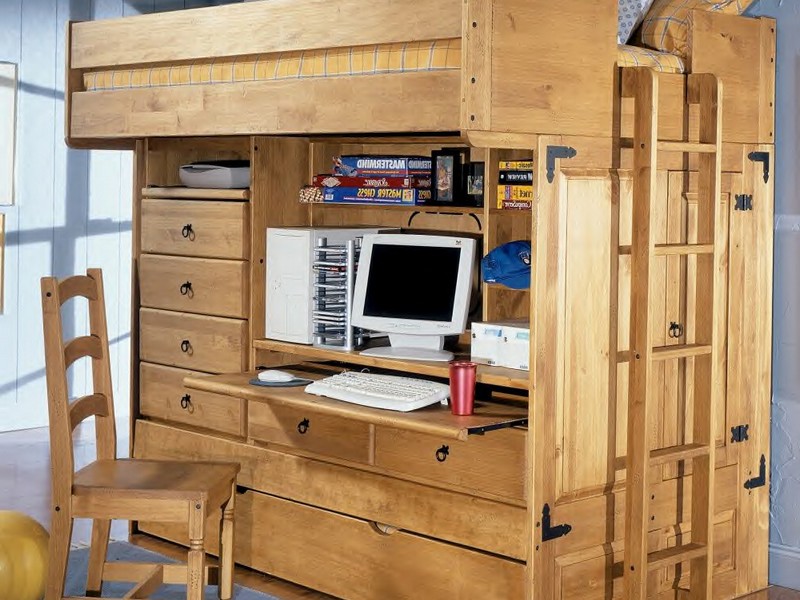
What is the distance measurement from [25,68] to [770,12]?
3.76 metres

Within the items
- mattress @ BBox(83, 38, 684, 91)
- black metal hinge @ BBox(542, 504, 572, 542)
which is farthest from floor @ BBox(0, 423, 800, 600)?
mattress @ BBox(83, 38, 684, 91)

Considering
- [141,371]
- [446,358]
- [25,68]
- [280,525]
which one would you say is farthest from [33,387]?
[446,358]

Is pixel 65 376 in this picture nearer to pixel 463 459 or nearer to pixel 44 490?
pixel 463 459

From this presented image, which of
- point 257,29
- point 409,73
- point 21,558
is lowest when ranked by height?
point 21,558

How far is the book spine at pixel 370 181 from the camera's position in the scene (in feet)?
12.4

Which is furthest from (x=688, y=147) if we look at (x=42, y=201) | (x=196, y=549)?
(x=42, y=201)

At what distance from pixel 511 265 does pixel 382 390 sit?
492 mm

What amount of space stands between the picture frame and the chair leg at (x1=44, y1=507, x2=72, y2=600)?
1.41m

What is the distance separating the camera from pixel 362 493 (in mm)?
3568

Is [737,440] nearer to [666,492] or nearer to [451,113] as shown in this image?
[666,492]

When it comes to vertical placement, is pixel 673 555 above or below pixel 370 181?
below

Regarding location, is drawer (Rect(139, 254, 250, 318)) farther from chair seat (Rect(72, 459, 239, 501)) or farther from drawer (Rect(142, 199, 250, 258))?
chair seat (Rect(72, 459, 239, 501))

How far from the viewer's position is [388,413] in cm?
311

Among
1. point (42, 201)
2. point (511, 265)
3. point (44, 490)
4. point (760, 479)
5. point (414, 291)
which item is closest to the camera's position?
point (511, 265)
